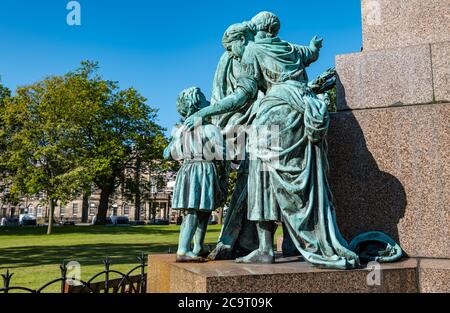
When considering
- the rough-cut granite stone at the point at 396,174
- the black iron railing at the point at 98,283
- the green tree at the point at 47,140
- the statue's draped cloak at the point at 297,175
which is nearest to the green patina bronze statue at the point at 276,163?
the statue's draped cloak at the point at 297,175

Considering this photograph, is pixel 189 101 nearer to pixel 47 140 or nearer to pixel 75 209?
pixel 47 140

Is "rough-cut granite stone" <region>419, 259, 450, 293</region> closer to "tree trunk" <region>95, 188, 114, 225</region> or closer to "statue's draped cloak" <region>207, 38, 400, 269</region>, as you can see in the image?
"statue's draped cloak" <region>207, 38, 400, 269</region>

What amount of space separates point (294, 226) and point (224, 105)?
1.58m

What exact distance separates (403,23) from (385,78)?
870 mm

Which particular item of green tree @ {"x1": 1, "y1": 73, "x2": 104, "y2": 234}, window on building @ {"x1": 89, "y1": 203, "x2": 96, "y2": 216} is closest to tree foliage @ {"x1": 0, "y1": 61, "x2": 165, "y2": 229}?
green tree @ {"x1": 1, "y1": 73, "x2": 104, "y2": 234}

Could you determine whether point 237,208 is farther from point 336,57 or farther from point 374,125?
point 336,57

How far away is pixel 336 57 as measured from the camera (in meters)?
5.59

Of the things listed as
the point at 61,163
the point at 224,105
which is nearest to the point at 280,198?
the point at 224,105

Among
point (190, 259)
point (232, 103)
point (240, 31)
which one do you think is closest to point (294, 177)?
point (232, 103)

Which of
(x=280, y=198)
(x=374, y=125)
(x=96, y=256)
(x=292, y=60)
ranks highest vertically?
(x=292, y=60)

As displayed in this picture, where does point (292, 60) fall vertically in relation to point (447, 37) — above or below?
below

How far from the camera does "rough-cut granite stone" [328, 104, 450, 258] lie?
15.5 feet

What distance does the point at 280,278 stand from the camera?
3.77m

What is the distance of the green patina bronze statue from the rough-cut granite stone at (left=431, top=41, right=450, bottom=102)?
4.64 ft
